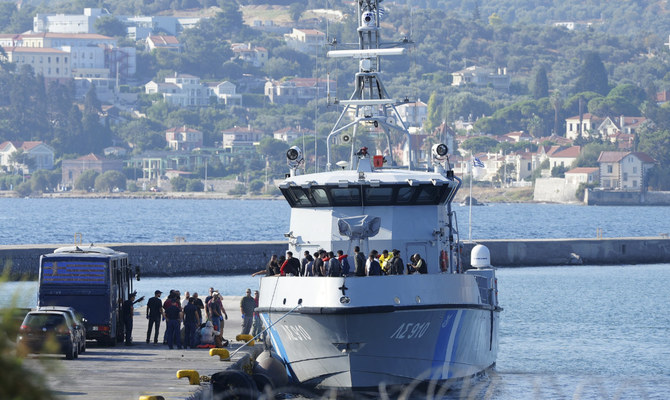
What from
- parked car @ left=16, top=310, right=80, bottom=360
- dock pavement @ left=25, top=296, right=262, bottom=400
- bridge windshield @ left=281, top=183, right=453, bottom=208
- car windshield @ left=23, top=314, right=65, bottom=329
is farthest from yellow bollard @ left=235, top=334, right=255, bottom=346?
car windshield @ left=23, top=314, right=65, bottom=329

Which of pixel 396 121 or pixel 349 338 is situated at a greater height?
pixel 396 121

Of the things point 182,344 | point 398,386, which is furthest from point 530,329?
point 398,386

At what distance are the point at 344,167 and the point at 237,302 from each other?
17998mm

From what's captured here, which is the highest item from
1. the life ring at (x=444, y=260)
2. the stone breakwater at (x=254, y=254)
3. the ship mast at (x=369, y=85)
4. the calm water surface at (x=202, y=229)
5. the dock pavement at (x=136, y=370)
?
the ship mast at (x=369, y=85)

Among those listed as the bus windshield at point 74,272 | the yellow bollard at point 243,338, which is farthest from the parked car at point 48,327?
the yellow bollard at point 243,338

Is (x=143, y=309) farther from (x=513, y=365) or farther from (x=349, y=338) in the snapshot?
(x=349, y=338)

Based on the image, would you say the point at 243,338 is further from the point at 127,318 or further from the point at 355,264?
the point at 355,264

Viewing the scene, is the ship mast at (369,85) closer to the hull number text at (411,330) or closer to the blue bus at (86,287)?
the hull number text at (411,330)

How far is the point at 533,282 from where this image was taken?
68.8m

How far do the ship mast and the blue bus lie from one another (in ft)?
16.7

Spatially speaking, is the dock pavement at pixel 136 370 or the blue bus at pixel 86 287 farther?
the blue bus at pixel 86 287

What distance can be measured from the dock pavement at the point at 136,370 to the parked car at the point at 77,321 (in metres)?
0.26

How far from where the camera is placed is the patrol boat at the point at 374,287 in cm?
2298

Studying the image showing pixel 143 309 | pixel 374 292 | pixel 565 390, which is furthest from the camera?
pixel 143 309
